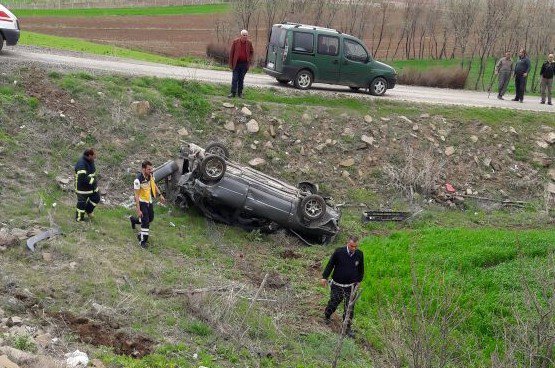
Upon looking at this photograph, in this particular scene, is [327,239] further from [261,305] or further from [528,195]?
[528,195]

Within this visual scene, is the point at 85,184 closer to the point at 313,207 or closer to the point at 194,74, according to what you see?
the point at 313,207

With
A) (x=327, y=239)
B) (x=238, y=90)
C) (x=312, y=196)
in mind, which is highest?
(x=238, y=90)

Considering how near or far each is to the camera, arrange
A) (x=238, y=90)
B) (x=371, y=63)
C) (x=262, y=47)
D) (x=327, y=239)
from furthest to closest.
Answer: (x=262, y=47) → (x=371, y=63) → (x=238, y=90) → (x=327, y=239)

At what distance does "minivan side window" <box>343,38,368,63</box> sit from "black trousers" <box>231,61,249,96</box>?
388 centimetres

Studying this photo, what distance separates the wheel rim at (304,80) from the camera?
20.0 metres

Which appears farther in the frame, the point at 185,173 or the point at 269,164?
the point at 269,164

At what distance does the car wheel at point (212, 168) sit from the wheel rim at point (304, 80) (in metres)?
7.66

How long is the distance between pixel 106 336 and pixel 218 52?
1145 inches

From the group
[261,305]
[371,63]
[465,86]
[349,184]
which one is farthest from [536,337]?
[465,86]

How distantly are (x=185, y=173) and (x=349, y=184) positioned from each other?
4846mm

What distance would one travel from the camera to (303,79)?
20.1 m

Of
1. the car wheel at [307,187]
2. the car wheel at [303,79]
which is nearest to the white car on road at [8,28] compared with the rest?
the car wheel at [303,79]

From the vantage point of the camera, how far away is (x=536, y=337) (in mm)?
7191

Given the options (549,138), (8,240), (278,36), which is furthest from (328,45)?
(8,240)
